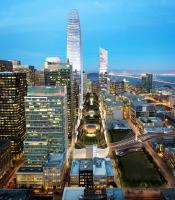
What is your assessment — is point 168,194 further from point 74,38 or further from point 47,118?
point 74,38

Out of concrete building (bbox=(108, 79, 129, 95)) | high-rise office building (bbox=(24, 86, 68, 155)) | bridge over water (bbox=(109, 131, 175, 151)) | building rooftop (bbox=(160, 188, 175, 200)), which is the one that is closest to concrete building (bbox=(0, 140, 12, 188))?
high-rise office building (bbox=(24, 86, 68, 155))

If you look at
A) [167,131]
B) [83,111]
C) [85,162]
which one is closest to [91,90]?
[83,111]

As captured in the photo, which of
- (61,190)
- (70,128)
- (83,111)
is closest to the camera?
(61,190)

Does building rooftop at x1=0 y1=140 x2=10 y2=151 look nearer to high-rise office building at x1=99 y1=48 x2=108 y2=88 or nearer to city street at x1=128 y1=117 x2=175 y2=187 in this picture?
city street at x1=128 y1=117 x2=175 y2=187

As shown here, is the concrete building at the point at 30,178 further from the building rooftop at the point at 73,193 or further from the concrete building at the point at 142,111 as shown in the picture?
the concrete building at the point at 142,111

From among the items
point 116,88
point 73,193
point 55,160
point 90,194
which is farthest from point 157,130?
point 116,88

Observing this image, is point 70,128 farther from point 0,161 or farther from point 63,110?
point 0,161

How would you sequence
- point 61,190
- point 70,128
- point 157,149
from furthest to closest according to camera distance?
1. point 70,128
2. point 157,149
3. point 61,190
